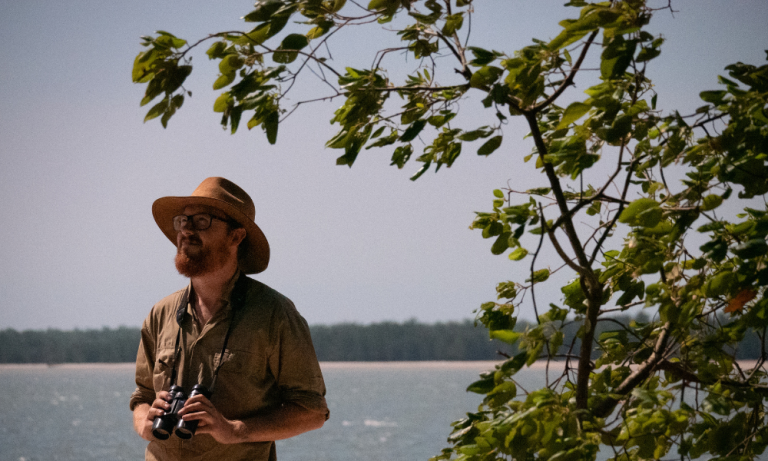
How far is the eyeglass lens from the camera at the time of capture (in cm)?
218

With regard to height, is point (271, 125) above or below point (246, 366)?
above

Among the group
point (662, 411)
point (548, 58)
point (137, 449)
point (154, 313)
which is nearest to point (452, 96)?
point (548, 58)

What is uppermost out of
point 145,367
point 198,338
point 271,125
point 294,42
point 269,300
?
point 294,42

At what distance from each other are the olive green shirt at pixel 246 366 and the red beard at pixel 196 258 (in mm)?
109

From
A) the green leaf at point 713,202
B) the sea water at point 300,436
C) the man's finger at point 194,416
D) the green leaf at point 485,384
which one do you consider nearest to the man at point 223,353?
the man's finger at point 194,416

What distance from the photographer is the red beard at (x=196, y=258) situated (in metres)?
2.11

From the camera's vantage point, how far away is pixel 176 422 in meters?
1.92

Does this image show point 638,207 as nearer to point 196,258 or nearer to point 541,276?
point 541,276

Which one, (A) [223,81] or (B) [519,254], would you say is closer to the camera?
A: (A) [223,81]

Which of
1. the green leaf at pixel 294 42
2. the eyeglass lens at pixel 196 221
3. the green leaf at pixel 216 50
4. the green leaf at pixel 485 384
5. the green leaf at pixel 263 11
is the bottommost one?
the green leaf at pixel 485 384

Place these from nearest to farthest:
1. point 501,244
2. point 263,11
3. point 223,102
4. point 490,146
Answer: point 263,11 → point 223,102 → point 490,146 → point 501,244

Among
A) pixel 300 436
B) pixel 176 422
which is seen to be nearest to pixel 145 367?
pixel 176 422

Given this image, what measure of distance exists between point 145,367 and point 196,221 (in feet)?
1.65

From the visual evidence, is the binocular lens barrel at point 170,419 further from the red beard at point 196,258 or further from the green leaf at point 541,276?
the green leaf at point 541,276
